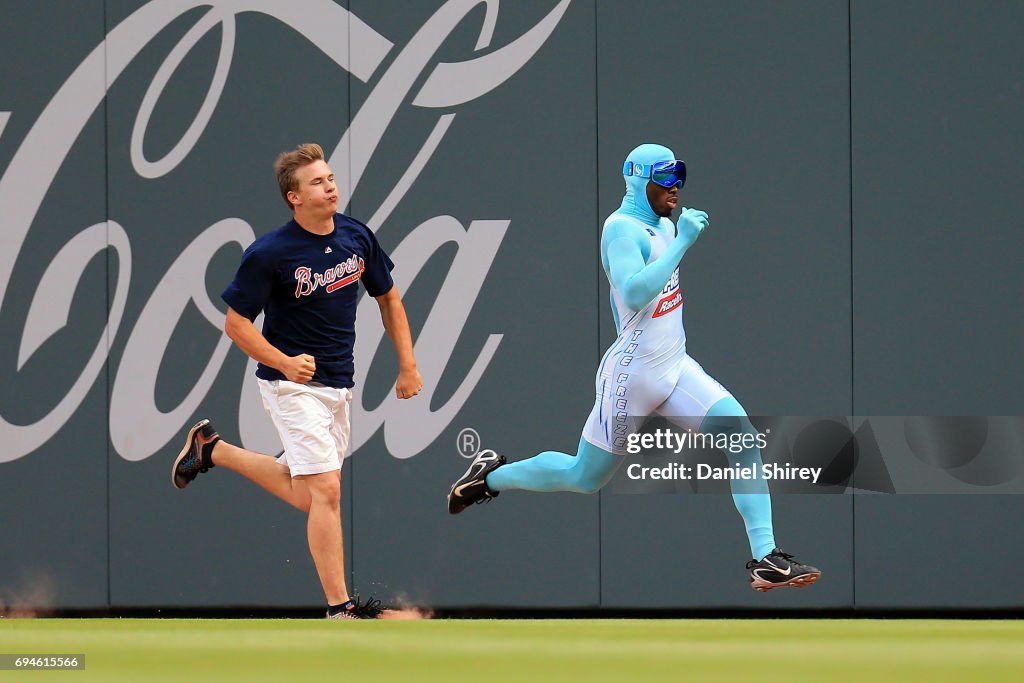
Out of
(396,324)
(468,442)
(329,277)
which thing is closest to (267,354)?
(329,277)

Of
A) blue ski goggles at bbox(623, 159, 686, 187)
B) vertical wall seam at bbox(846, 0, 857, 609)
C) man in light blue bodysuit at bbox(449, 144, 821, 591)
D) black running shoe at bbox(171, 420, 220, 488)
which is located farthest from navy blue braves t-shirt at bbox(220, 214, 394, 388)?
vertical wall seam at bbox(846, 0, 857, 609)

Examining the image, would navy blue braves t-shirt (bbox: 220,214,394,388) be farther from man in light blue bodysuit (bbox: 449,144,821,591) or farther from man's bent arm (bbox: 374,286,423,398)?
man in light blue bodysuit (bbox: 449,144,821,591)

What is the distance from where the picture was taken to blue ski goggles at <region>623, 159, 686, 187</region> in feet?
19.3

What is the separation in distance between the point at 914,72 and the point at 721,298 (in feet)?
5.77

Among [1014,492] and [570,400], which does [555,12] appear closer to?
[570,400]

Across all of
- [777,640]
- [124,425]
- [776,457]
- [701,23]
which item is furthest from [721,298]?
[124,425]

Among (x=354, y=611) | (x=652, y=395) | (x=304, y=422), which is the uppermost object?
(x=652, y=395)

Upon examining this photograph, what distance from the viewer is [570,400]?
8.17 meters

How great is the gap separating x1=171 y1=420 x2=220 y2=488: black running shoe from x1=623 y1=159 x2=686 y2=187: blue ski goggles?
8.12 feet
